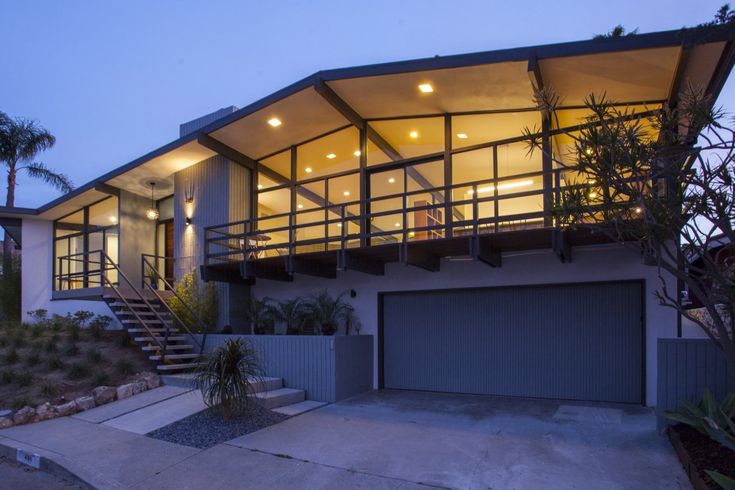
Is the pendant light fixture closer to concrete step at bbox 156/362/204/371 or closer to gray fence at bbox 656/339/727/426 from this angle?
concrete step at bbox 156/362/204/371

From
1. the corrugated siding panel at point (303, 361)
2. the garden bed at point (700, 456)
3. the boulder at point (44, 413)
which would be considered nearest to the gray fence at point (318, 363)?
the corrugated siding panel at point (303, 361)

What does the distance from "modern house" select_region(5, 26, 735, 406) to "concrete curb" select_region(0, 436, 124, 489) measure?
17.1 ft

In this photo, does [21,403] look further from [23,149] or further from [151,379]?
[23,149]

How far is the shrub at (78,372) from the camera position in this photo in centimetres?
1026

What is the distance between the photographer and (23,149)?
2469 cm

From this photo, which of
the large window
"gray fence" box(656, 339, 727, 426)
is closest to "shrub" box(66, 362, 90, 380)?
the large window

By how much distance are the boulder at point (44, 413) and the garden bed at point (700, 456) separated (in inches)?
361

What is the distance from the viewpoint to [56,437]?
7719 millimetres

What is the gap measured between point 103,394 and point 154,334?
2.29 metres

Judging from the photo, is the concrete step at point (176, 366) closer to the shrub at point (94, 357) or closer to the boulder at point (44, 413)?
→ the shrub at point (94, 357)

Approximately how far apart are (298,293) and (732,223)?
29.9 ft

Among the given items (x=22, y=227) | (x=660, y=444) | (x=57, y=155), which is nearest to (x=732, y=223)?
(x=660, y=444)

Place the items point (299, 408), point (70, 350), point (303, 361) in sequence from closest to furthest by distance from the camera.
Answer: point (299, 408)
point (303, 361)
point (70, 350)

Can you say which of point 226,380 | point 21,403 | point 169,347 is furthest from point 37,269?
point 226,380
